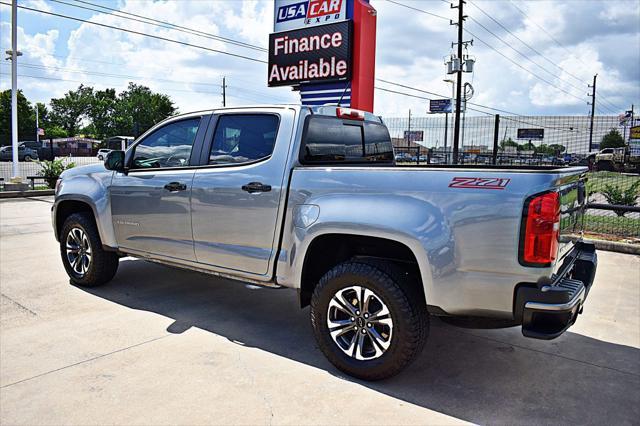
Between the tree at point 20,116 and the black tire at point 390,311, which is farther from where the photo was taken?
Answer: the tree at point 20,116

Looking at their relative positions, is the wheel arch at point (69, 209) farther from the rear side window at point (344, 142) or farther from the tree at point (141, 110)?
the tree at point (141, 110)

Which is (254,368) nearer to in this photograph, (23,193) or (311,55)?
(311,55)

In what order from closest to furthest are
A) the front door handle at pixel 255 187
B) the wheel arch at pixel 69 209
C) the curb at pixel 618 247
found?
1. the front door handle at pixel 255 187
2. the wheel arch at pixel 69 209
3. the curb at pixel 618 247

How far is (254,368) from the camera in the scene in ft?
12.3

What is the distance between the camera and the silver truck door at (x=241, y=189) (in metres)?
4.07

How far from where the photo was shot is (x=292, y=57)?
11805 millimetres

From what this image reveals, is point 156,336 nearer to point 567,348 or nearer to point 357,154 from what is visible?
point 357,154

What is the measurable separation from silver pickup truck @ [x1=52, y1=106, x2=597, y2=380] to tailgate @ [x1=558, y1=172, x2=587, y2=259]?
0.8 inches

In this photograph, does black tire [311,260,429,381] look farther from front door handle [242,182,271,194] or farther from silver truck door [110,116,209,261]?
silver truck door [110,116,209,261]

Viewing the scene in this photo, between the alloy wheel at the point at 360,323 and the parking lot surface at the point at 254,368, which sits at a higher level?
the alloy wheel at the point at 360,323

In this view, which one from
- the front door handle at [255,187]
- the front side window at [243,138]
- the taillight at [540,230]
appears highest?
the front side window at [243,138]

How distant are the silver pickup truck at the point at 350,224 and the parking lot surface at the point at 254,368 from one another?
41 centimetres

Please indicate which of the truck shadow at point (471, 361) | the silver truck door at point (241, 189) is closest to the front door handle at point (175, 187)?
the silver truck door at point (241, 189)

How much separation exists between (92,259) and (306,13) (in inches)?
326
